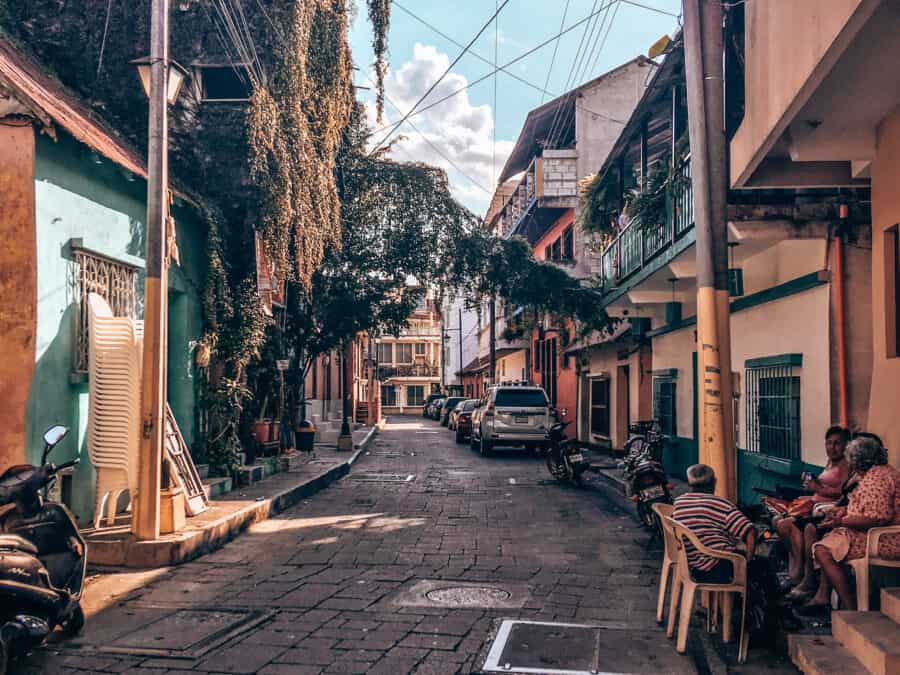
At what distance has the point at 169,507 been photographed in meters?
8.52

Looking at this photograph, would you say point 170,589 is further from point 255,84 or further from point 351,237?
point 351,237

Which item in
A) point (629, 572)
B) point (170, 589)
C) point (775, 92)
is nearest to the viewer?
point (775, 92)

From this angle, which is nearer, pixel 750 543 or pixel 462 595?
pixel 750 543

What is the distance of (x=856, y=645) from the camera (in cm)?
500

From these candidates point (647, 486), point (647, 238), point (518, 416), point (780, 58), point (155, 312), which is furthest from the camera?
point (518, 416)

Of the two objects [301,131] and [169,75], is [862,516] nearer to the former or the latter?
[169,75]

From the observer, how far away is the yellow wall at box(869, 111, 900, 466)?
259 inches

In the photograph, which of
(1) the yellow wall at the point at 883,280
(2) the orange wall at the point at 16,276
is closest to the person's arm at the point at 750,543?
(1) the yellow wall at the point at 883,280

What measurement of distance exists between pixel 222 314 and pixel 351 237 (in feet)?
22.2

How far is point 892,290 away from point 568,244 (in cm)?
2012

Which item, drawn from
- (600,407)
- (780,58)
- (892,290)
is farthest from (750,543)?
(600,407)

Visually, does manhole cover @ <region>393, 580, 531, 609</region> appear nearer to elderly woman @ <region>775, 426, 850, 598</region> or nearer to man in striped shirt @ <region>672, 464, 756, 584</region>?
man in striped shirt @ <region>672, 464, 756, 584</region>

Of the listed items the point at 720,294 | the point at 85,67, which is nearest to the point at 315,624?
the point at 720,294

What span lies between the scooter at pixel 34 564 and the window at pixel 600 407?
17.8 meters
